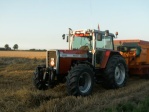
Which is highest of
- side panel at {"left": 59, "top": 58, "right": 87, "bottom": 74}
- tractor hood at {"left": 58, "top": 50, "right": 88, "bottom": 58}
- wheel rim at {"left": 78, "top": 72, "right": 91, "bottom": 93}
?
tractor hood at {"left": 58, "top": 50, "right": 88, "bottom": 58}

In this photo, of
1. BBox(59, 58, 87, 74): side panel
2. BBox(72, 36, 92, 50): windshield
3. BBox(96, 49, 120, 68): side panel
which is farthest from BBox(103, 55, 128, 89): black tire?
BBox(59, 58, 87, 74): side panel

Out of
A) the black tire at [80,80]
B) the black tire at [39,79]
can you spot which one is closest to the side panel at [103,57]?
the black tire at [80,80]

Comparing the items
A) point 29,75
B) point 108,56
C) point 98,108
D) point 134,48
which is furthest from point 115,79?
point 29,75

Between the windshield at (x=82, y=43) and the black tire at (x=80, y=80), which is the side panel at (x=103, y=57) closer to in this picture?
the windshield at (x=82, y=43)

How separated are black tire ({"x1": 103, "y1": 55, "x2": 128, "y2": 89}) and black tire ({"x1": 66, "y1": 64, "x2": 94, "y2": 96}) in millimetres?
1116

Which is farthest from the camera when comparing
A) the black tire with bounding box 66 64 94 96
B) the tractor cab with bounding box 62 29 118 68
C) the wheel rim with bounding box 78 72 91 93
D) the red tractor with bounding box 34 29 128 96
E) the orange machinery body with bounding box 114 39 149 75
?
the orange machinery body with bounding box 114 39 149 75

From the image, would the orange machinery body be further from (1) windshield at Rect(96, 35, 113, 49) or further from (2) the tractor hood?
(2) the tractor hood

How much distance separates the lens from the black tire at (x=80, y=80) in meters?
9.88

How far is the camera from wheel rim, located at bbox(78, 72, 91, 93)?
10484mm

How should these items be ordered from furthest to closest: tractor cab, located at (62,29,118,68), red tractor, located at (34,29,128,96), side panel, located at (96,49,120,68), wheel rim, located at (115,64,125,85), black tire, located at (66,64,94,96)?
wheel rim, located at (115,64,125,85)
side panel, located at (96,49,120,68)
tractor cab, located at (62,29,118,68)
red tractor, located at (34,29,128,96)
black tire, located at (66,64,94,96)

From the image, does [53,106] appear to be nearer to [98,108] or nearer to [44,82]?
[98,108]

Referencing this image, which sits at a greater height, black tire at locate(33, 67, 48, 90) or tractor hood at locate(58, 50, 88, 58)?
tractor hood at locate(58, 50, 88, 58)

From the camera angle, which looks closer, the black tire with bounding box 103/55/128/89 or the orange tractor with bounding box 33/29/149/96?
the orange tractor with bounding box 33/29/149/96

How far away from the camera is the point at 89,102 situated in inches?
335
